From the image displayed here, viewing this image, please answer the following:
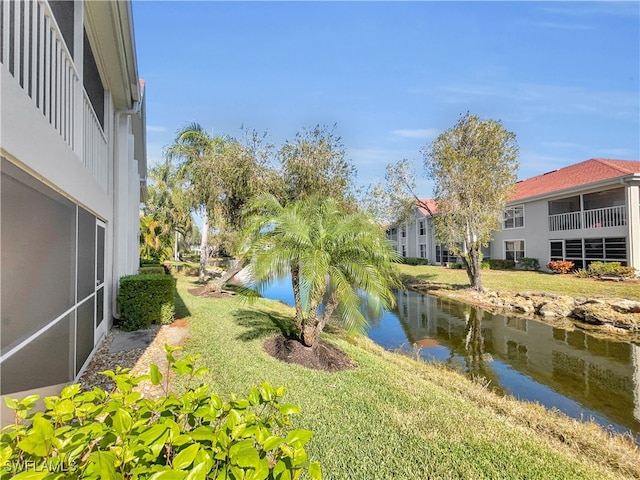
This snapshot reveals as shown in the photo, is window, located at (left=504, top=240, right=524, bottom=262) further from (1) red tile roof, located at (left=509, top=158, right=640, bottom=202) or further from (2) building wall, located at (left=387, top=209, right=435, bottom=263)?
(2) building wall, located at (left=387, top=209, right=435, bottom=263)

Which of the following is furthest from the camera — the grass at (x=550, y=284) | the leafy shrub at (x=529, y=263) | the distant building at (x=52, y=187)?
the leafy shrub at (x=529, y=263)

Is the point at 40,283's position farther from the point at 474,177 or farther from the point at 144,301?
the point at 474,177

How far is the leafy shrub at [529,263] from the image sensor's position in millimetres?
23359

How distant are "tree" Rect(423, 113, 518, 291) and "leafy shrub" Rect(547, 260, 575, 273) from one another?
7.00 metres

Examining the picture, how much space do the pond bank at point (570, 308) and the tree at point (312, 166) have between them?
9.49m

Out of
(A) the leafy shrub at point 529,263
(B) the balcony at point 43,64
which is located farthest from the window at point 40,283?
(A) the leafy shrub at point 529,263

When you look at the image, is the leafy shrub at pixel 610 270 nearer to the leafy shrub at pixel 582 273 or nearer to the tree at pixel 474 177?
the leafy shrub at pixel 582 273

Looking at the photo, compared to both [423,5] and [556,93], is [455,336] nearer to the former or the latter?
[423,5]

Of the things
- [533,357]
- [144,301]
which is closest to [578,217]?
[533,357]

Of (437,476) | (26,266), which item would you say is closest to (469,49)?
(437,476)

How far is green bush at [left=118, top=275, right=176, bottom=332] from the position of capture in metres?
7.86

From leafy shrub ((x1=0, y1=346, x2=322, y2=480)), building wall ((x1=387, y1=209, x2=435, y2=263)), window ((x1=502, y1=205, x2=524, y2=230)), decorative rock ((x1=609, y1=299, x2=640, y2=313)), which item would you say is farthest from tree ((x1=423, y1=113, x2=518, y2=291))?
leafy shrub ((x1=0, y1=346, x2=322, y2=480))

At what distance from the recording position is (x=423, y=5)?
30.7 ft

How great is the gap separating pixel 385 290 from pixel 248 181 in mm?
9664
